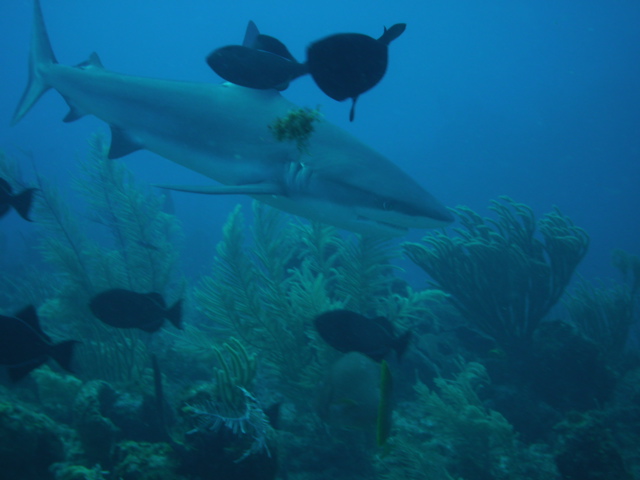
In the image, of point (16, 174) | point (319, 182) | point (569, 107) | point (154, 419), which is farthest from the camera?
point (569, 107)

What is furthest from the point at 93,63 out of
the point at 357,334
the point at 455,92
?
the point at 455,92

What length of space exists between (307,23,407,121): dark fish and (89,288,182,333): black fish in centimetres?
239

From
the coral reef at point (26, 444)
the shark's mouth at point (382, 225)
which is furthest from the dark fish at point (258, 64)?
the coral reef at point (26, 444)

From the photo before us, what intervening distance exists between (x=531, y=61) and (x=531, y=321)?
162920 mm

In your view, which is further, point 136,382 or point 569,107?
point 569,107

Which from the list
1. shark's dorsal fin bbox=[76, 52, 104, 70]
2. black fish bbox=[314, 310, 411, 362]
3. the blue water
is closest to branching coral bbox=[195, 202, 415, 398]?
→ black fish bbox=[314, 310, 411, 362]

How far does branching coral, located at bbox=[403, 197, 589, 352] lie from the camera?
5.99 m

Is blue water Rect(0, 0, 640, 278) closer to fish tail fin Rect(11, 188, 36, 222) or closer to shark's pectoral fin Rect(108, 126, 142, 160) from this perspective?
shark's pectoral fin Rect(108, 126, 142, 160)

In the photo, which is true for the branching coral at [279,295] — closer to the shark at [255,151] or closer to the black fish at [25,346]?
the shark at [255,151]

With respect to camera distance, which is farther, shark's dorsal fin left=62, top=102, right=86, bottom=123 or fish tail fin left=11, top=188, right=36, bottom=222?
shark's dorsal fin left=62, top=102, right=86, bottom=123

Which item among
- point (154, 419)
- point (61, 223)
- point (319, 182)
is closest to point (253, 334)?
point (154, 419)

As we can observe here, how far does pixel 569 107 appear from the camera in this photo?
90938mm

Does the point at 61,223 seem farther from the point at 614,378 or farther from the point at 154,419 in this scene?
the point at 614,378

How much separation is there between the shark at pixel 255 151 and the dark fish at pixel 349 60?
99 centimetres
